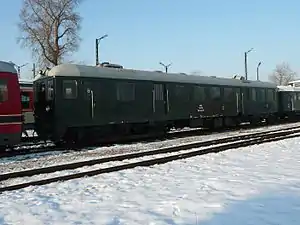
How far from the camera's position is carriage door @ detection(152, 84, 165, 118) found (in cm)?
1820

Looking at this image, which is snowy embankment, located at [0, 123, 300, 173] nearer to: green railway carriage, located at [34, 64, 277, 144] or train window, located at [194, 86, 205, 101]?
green railway carriage, located at [34, 64, 277, 144]

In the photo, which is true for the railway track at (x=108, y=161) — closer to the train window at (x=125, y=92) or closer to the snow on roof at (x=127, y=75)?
the train window at (x=125, y=92)

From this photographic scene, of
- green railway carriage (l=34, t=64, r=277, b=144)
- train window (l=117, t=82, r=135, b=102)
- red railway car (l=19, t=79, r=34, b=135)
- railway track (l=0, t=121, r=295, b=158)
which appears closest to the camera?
railway track (l=0, t=121, r=295, b=158)

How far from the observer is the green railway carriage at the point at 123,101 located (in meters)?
14.7

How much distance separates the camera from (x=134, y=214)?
5512 mm

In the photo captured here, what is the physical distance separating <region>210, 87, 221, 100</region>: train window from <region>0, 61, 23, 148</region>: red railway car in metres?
12.0

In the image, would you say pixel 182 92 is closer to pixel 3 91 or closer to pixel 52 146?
pixel 52 146

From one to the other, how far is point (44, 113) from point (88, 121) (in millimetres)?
1650

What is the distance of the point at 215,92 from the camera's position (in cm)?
2227

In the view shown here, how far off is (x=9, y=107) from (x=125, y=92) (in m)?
5.60

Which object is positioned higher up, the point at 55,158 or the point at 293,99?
the point at 293,99

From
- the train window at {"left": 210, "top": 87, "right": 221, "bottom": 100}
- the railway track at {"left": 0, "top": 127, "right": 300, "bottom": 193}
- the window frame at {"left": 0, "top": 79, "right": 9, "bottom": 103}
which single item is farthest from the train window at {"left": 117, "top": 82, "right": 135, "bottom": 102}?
the train window at {"left": 210, "top": 87, "right": 221, "bottom": 100}

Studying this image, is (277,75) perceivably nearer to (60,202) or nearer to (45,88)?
(45,88)

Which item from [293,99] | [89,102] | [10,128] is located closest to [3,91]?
[10,128]
